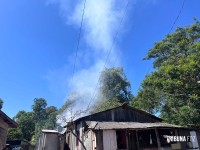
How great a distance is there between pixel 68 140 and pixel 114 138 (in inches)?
408

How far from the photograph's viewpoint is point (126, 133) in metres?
18.5

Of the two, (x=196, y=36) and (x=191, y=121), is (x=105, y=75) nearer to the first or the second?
(x=196, y=36)

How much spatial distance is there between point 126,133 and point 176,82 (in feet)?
25.6

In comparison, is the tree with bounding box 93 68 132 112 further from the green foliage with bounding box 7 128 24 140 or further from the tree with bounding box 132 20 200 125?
the green foliage with bounding box 7 128 24 140

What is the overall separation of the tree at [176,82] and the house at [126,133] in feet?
9.95

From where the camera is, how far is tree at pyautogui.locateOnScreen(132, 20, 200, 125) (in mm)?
20641

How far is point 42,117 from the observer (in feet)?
243

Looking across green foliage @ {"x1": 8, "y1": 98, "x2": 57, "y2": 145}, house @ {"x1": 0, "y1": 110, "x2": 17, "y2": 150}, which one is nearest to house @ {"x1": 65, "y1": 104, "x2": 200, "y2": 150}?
house @ {"x1": 0, "y1": 110, "x2": 17, "y2": 150}

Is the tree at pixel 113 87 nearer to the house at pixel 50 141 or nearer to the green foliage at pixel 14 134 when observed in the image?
the house at pixel 50 141

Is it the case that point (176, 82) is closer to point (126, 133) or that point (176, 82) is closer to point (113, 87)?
point (126, 133)

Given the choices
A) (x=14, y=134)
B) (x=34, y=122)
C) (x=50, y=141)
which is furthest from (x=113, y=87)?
(x=34, y=122)

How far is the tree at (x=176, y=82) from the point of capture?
2064 cm

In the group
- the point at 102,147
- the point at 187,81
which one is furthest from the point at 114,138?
the point at 187,81

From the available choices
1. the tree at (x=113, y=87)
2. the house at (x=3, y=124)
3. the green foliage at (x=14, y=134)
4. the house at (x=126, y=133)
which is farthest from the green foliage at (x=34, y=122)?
the house at (x=3, y=124)
